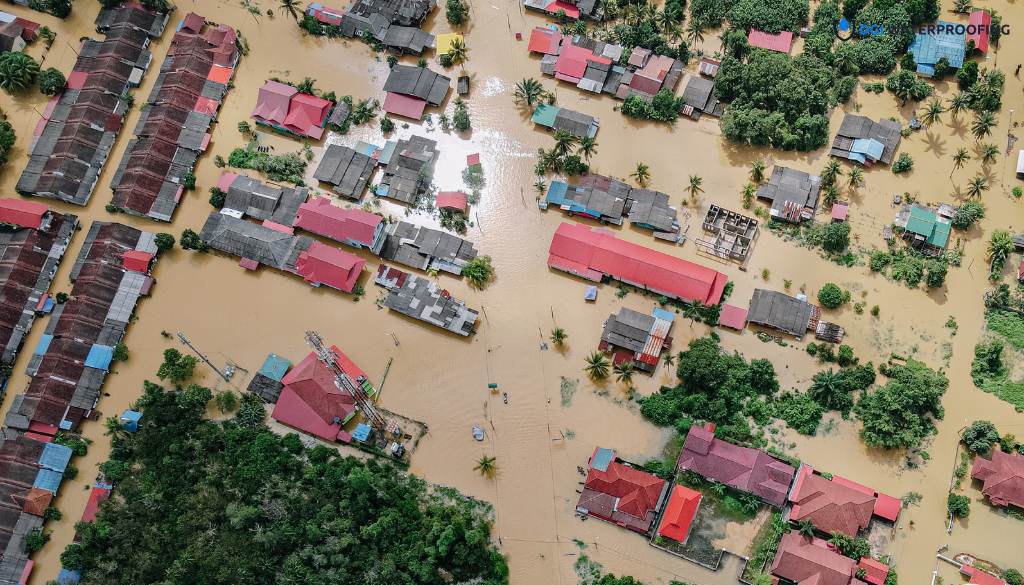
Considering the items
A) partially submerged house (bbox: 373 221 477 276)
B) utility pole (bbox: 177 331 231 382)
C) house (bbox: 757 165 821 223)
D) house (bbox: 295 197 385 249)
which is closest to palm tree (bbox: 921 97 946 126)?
house (bbox: 757 165 821 223)

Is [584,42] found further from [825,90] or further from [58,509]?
[58,509]

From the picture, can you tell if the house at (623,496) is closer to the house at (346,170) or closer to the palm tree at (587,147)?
the palm tree at (587,147)

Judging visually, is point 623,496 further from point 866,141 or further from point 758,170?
point 866,141

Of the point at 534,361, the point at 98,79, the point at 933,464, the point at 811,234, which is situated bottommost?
the point at 534,361

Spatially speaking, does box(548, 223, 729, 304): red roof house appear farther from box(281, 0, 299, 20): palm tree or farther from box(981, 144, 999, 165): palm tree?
box(281, 0, 299, 20): palm tree

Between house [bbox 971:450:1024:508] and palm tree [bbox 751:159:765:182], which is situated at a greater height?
palm tree [bbox 751:159:765:182]

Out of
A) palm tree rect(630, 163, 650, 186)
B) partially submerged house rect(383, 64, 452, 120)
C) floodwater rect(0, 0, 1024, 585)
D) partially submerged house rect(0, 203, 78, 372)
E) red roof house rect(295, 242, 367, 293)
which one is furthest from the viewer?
partially submerged house rect(383, 64, 452, 120)

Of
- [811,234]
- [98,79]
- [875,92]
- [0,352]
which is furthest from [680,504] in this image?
[98,79]
